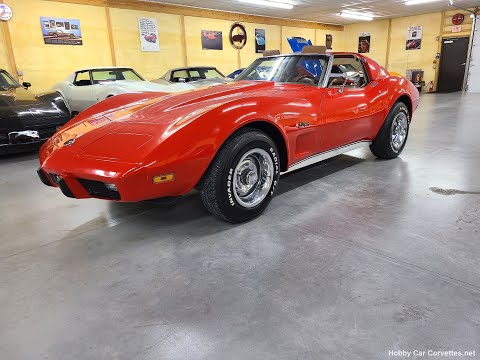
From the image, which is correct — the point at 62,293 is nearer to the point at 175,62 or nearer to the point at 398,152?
the point at 398,152

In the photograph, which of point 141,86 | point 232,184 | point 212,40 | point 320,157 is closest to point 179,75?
point 141,86

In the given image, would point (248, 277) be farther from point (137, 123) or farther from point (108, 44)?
point (108, 44)

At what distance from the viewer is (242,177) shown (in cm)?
252

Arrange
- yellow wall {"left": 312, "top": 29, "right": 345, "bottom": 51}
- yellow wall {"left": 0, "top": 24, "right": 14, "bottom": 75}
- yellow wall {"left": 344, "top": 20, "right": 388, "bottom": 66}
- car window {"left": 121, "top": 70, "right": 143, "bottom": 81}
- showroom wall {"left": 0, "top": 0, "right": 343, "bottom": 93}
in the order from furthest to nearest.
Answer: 1. yellow wall {"left": 312, "top": 29, "right": 345, "bottom": 51}
2. yellow wall {"left": 344, "top": 20, "right": 388, "bottom": 66}
3. showroom wall {"left": 0, "top": 0, "right": 343, "bottom": 93}
4. yellow wall {"left": 0, "top": 24, "right": 14, "bottom": 75}
5. car window {"left": 121, "top": 70, "right": 143, "bottom": 81}

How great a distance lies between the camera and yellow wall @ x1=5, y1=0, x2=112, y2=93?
894 cm

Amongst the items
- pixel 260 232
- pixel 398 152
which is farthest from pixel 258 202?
pixel 398 152

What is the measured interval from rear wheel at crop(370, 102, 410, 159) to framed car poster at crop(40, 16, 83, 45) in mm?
9120

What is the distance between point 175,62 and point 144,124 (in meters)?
10.8

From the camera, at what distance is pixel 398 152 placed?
168 inches

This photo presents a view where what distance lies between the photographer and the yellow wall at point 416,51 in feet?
50.2

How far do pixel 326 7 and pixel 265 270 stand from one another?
13279 mm

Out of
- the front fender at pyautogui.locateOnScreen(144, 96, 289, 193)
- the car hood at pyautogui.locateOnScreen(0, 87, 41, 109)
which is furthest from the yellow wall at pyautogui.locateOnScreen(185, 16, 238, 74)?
the front fender at pyautogui.locateOnScreen(144, 96, 289, 193)

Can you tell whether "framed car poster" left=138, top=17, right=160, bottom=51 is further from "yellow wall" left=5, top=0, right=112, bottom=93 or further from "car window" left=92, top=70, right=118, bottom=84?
"car window" left=92, top=70, right=118, bottom=84

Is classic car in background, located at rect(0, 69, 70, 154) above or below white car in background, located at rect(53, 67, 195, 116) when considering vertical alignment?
below
